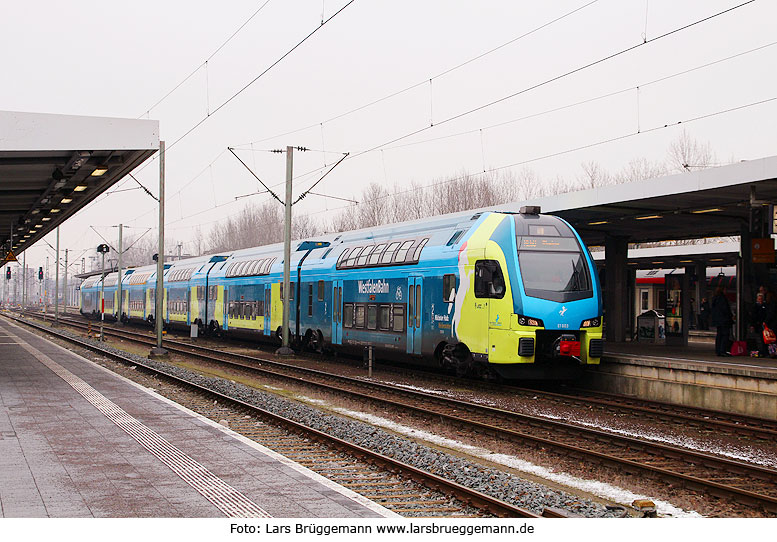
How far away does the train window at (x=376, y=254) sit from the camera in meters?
22.2

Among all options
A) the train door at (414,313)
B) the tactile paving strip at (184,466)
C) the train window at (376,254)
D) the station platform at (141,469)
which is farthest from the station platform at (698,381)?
the tactile paving strip at (184,466)

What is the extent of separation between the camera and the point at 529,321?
647 inches

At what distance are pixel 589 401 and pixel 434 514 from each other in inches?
354

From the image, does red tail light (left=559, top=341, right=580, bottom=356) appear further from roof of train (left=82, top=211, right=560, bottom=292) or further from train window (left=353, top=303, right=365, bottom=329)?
train window (left=353, top=303, right=365, bottom=329)

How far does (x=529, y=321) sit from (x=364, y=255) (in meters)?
7.60

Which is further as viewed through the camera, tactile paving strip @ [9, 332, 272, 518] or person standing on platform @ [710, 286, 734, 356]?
person standing on platform @ [710, 286, 734, 356]

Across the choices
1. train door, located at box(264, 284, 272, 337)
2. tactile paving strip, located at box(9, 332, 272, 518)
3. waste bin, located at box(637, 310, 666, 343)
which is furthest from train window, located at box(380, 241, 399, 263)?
waste bin, located at box(637, 310, 666, 343)

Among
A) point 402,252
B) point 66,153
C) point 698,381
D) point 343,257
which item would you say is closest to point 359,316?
point 343,257

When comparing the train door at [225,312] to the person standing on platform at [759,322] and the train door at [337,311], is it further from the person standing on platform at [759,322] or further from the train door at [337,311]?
the person standing on platform at [759,322]

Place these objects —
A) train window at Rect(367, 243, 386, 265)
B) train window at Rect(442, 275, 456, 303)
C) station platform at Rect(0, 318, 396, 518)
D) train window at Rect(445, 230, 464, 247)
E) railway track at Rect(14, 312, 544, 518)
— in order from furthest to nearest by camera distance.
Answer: train window at Rect(367, 243, 386, 265) < train window at Rect(445, 230, 464, 247) < train window at Rect(442, 275, 456, 303) < railway track at Rect(14, 312, 544, 518) < station platform at Rect(0, 318, 396, 518)

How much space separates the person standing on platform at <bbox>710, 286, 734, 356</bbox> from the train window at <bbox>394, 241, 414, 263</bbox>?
7.51m

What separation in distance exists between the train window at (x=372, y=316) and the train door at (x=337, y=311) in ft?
6.61

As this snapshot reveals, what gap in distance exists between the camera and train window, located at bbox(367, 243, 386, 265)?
22.2 m

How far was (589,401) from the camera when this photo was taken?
15914 millimetres
